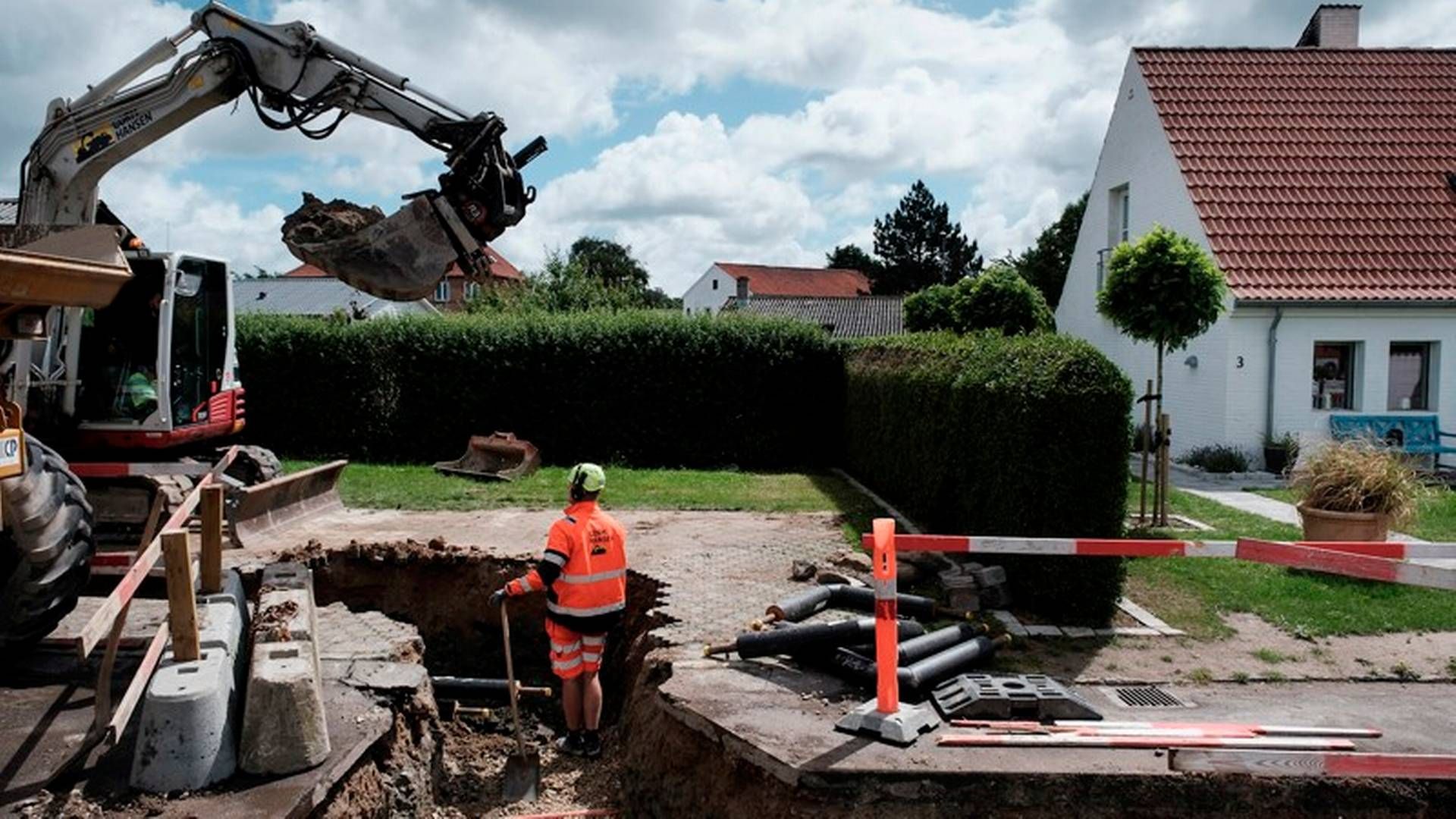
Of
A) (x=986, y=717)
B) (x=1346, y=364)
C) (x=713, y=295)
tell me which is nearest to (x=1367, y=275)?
(x=1346, y=364)

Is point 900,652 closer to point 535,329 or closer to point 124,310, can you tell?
point 124,310

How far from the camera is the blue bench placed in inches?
665

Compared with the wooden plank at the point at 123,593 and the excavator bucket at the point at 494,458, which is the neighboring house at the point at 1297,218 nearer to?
the excavator bucket at the point at 494,458

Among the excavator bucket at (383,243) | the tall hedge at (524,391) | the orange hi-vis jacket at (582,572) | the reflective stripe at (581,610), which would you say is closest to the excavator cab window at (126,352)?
the excavator bucket at (383,243)

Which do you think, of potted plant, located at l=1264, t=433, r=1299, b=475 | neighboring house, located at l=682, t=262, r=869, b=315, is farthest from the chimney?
neighboring house, located at l=682, t=262, r=869, b=315

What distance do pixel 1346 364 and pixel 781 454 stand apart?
935 cm

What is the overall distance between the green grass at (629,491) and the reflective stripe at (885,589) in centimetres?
557

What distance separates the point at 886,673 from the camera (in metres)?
5.82

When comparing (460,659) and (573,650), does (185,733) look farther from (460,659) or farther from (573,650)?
(460,659)

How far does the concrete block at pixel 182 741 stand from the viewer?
5.09m

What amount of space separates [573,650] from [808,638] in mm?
1667

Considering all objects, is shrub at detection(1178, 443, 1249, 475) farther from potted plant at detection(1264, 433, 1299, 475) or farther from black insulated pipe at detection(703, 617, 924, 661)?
black insulated pipe at detection(703, 617, 924, 661)

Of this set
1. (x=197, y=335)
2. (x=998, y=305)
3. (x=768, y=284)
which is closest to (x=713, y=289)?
(x=768, y=284)

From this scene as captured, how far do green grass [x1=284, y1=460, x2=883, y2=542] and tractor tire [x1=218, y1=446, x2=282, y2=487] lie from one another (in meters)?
1.51
